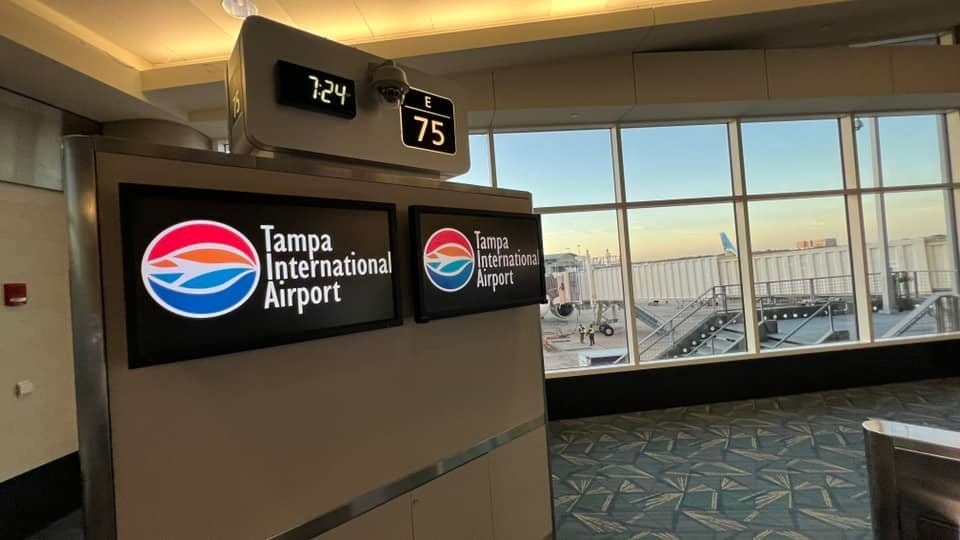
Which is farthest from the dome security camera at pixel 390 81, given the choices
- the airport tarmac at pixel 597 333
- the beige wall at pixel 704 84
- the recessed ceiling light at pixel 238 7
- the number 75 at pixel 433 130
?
the airport tarmac at pixel 597 333

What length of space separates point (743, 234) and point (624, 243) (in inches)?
59.1

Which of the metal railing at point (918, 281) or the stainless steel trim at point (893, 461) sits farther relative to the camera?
the metal railing at point (918, 281)

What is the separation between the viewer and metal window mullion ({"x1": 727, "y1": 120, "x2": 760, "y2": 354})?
585 cm

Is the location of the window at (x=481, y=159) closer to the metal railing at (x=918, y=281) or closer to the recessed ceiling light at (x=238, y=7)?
the recessed ceiling light at (x=238, y=7)

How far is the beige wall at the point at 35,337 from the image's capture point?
3480 mm

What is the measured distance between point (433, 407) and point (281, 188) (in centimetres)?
109

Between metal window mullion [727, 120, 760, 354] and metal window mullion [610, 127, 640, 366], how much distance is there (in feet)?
4.58

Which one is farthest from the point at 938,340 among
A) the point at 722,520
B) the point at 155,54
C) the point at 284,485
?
the point at 155,54

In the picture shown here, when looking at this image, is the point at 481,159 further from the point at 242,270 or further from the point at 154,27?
the point at 242,270

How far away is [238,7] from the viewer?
12.5ft

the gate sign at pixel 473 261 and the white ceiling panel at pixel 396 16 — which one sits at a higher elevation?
the white ceiling panel at pixel 396 16

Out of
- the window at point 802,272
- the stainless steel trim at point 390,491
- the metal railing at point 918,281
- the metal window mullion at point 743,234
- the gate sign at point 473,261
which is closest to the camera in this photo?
the stainless steel trim at point 390,491

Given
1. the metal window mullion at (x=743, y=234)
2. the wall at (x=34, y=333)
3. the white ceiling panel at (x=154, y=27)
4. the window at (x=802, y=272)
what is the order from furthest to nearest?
the window at (x=802, y=272)
the metal window mullion at (x=743, y=234)
the white ceiling panel at (x=154, y=27)
the wall at (x=34, y=333)

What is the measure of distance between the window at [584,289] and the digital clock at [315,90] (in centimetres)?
400
